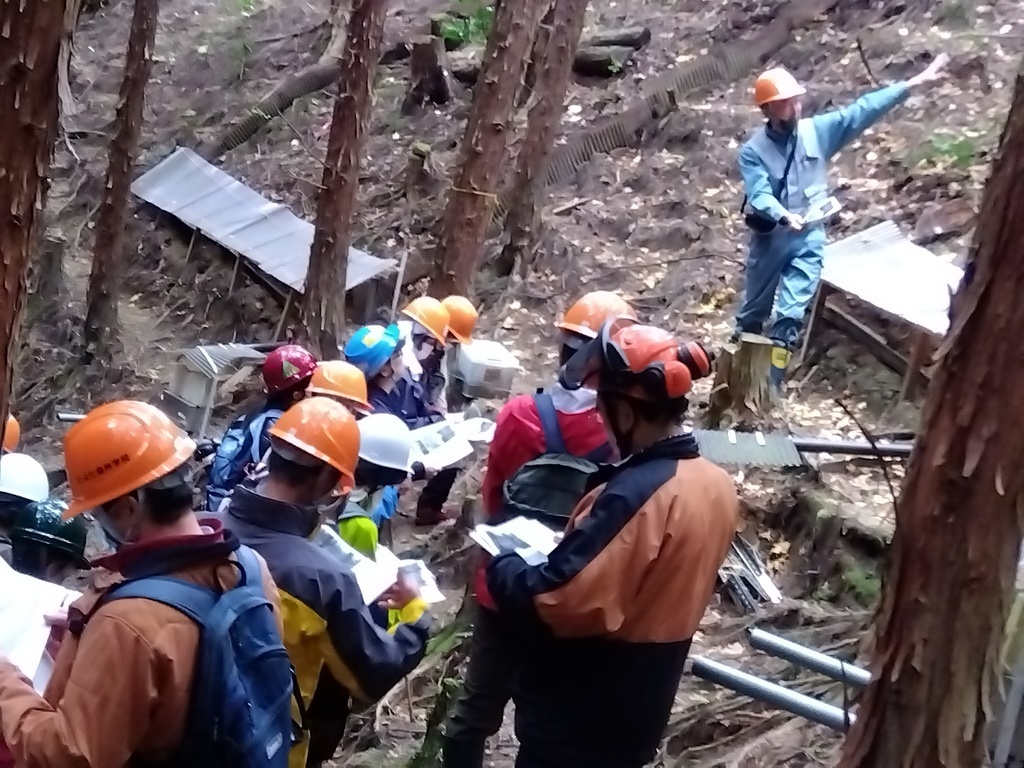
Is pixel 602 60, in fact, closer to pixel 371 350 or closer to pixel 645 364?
pixel 371 350

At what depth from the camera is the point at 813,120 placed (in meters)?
6.94

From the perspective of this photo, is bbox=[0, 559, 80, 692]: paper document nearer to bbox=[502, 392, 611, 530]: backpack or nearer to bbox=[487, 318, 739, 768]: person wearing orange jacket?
bbox=[487, 318, 739, 768]: person wearing orange jacket

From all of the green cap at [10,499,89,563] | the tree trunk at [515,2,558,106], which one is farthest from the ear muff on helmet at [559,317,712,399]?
the tree trunk at [515,2,558,106]

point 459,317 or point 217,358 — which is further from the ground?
point 459,317

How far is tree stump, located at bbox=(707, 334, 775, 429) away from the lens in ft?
20.2

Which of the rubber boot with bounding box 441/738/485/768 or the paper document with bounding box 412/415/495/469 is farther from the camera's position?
the paper document with bounding box 412/415/495/469

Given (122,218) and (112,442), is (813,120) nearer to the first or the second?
(112,442)

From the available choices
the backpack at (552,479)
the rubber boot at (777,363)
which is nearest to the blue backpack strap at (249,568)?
the backpack at (552,479)

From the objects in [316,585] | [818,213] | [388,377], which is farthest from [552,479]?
[818,213]

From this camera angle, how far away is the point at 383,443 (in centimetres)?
408

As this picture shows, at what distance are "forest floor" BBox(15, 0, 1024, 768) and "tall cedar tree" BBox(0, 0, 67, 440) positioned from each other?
2.95 meters

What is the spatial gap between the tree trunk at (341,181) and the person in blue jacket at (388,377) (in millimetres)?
2837

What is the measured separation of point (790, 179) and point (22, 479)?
16.5ft

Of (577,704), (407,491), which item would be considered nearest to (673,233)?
(407,491)
